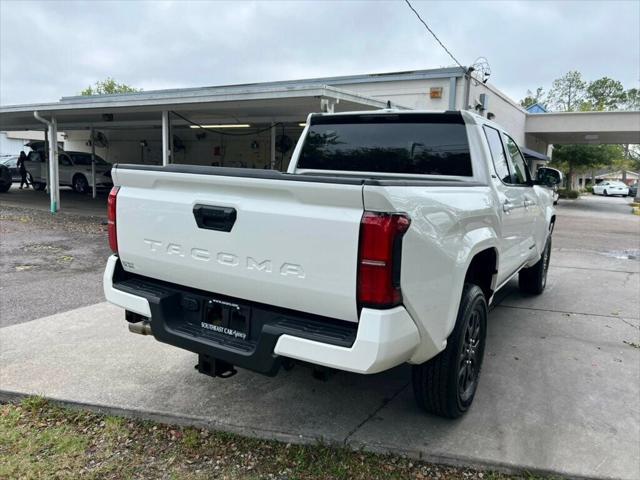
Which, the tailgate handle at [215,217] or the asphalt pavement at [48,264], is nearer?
the tailgate handle at [215,217]

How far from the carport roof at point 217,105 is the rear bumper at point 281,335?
22.3ft

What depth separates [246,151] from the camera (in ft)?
72.0

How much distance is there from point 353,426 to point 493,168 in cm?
229

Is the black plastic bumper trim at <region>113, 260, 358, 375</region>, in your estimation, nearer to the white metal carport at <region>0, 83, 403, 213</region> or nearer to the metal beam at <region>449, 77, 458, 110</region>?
the white metal carport at <region>0, 83, 403, 213</region>

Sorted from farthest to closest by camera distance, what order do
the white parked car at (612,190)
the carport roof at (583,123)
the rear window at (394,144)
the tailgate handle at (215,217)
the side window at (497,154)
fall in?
the white parked car at (612,190), the carport roof at (583,123), the side window at (497,154), the rear window at (394,144), the tailgate handle at (215,217)

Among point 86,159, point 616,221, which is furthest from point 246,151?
point 616,221

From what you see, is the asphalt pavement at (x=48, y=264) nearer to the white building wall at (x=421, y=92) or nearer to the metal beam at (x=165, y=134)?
the metal beam at (x=165, y=134)

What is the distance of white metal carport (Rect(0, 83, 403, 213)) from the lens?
9625 millimetres

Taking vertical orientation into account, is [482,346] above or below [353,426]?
above

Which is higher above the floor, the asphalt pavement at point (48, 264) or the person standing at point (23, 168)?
the person standing at point (23, 168)

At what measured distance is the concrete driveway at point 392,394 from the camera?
297 cm

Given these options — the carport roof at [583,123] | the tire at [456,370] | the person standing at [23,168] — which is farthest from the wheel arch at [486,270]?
the person standing at [23,168]

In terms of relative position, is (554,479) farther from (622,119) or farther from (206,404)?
(622,119)

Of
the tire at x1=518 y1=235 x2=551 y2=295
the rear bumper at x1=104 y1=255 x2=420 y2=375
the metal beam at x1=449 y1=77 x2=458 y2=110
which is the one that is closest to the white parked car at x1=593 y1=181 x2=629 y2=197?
the metal beam at x1=449 y1=77 x2=458 y2=110
